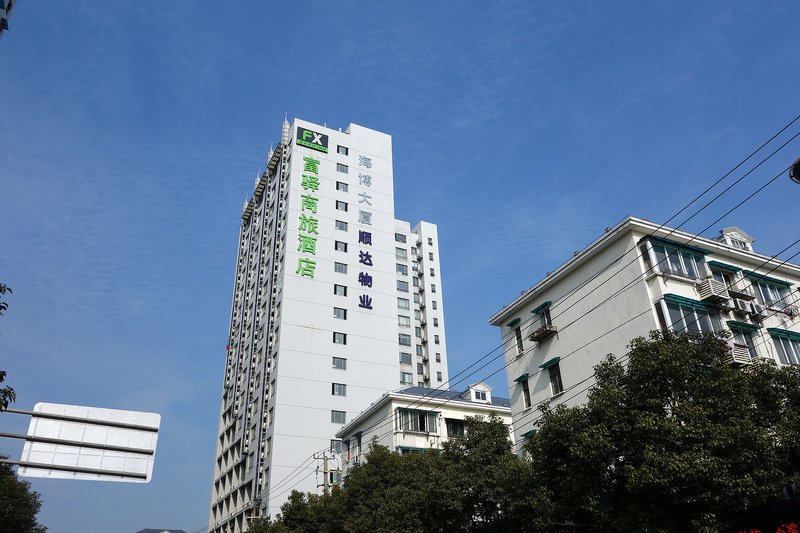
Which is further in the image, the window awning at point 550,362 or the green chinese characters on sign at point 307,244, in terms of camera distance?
the green chinese characters on sign at point 307,244

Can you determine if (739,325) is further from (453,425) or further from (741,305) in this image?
(453,425)

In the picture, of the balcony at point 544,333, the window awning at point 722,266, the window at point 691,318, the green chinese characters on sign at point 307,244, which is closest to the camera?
the window at point 691,318

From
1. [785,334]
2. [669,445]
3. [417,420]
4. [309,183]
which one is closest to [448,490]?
[669,445]

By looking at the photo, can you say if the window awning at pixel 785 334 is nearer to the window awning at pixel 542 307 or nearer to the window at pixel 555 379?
the window at pixel 555 379

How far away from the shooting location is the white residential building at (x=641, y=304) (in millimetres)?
30250

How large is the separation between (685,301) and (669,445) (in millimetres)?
13351

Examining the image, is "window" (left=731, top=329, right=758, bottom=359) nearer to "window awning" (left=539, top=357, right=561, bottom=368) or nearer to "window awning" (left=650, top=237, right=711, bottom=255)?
"window awning" (left=650, top=237, right=711, bottom=255)

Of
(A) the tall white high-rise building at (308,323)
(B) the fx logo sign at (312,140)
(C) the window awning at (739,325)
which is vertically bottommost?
(C) the window awning at (739,325)

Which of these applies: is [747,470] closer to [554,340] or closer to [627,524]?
[627,524]

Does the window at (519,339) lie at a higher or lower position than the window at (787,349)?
higher

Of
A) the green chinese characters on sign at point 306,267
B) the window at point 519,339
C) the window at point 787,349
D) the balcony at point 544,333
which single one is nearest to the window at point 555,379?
the balcony at point 544,333

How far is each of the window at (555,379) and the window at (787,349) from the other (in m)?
10.5

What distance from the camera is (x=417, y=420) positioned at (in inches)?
1821

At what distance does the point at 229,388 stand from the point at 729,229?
62.6 metres
